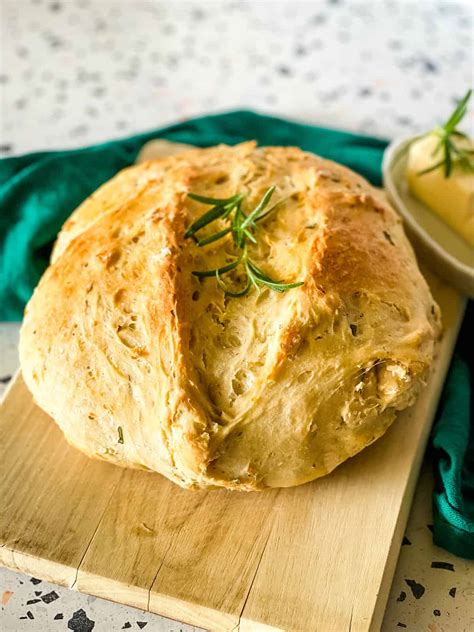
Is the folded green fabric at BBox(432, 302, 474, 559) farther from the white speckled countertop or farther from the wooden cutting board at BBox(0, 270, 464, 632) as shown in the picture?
the white speckled countertop

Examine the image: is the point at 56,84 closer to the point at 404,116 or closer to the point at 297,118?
the point at 297,118

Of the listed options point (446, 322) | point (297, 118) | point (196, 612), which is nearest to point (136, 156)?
point (297, 118)

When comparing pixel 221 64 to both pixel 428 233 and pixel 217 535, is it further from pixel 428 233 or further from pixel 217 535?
pixel 217 535

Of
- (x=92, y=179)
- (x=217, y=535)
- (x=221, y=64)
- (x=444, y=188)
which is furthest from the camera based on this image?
(x=221, y=64)

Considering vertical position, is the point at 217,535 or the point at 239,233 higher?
the point at 239,233

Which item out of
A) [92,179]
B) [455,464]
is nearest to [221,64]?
[92,179]

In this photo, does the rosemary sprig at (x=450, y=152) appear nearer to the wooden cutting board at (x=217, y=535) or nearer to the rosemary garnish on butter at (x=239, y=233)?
the rosemary garnish on butter at (x=239, y=233)

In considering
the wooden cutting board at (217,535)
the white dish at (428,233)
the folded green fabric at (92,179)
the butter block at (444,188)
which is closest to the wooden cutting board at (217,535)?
the wooden cutting board at (217,535)
